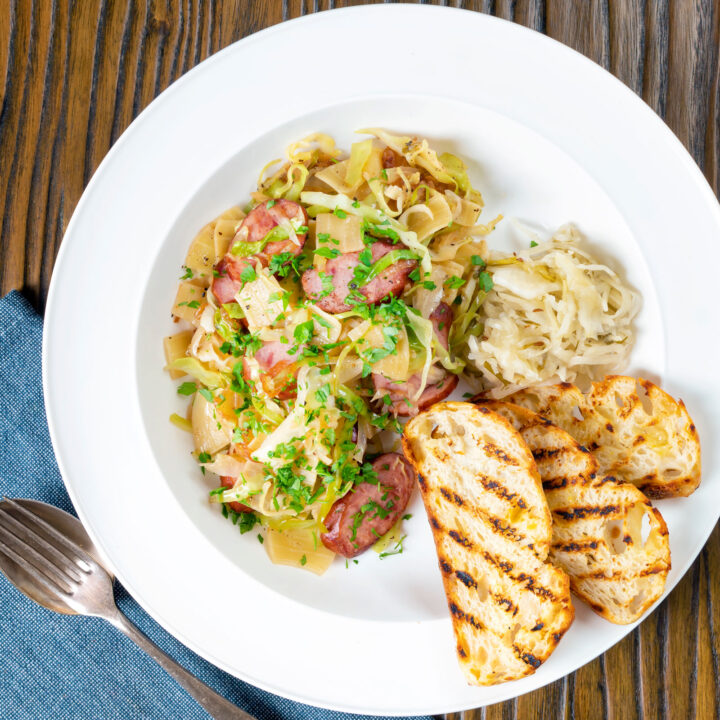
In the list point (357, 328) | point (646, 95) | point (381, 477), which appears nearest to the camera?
point (357, 328)

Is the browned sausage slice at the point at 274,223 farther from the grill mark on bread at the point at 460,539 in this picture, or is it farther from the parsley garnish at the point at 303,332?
the grill mark on bread at the point at 460,539

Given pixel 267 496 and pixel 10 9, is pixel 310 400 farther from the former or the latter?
pixel 10 9

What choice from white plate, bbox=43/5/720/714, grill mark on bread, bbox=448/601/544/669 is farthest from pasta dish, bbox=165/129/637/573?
grill mark on bread, bbox=448/601/544/669

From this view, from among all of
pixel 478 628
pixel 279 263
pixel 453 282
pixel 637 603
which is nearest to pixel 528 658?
pixel 478 628

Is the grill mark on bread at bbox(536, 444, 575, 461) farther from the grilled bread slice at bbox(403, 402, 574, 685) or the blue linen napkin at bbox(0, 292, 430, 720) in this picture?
the blue linen napkin at bbox(0, 292, 430, 720)

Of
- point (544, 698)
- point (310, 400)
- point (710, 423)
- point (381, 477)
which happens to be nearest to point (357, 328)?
point (310, 400)

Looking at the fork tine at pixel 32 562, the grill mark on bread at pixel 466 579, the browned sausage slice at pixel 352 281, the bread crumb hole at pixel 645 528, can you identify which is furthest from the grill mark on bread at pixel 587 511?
the fork tine at pixel 32 562
